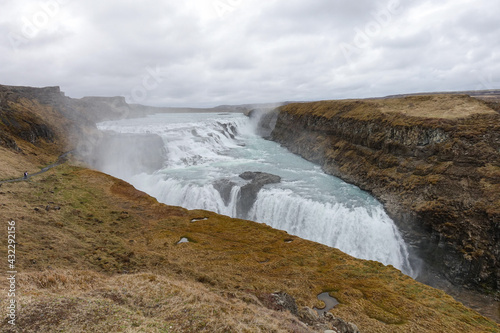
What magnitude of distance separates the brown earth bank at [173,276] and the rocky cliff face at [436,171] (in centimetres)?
1079

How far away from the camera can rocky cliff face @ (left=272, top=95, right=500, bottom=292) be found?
25766mm

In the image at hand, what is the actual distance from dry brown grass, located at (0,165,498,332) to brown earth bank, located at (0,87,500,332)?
0.07m

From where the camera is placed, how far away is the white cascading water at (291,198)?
3008cm

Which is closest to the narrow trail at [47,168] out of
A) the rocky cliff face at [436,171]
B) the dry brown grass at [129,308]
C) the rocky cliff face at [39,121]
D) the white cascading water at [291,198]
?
the rocky cliff face at [39,121]

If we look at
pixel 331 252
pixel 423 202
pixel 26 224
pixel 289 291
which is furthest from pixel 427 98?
pixel 26 224

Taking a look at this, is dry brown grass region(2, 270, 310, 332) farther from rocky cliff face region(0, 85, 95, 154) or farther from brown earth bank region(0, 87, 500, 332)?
rocky cliff face region(0, 85, 95, 154)

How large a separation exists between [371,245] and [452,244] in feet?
24.8

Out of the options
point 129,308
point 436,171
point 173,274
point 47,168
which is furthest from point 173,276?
point 47,168

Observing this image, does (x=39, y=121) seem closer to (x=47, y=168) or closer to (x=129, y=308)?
(x=47, y=168)

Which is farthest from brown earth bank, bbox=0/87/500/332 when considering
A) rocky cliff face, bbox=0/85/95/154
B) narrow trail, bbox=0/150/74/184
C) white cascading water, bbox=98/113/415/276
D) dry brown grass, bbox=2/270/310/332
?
rocky cliff face, bbox=0/85/95/154

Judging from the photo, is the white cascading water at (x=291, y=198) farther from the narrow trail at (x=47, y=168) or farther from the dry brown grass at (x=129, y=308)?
the dry brown grass at (x=129, y=308)

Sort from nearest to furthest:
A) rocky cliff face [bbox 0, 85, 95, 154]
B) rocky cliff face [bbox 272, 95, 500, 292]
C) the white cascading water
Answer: rocky cliff face [bbox 272, 95, 500, 292], the white cascading water, rocky cliff face [bbox 0, 85, 95, 154]

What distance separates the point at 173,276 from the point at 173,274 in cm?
39

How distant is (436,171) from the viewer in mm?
33281
